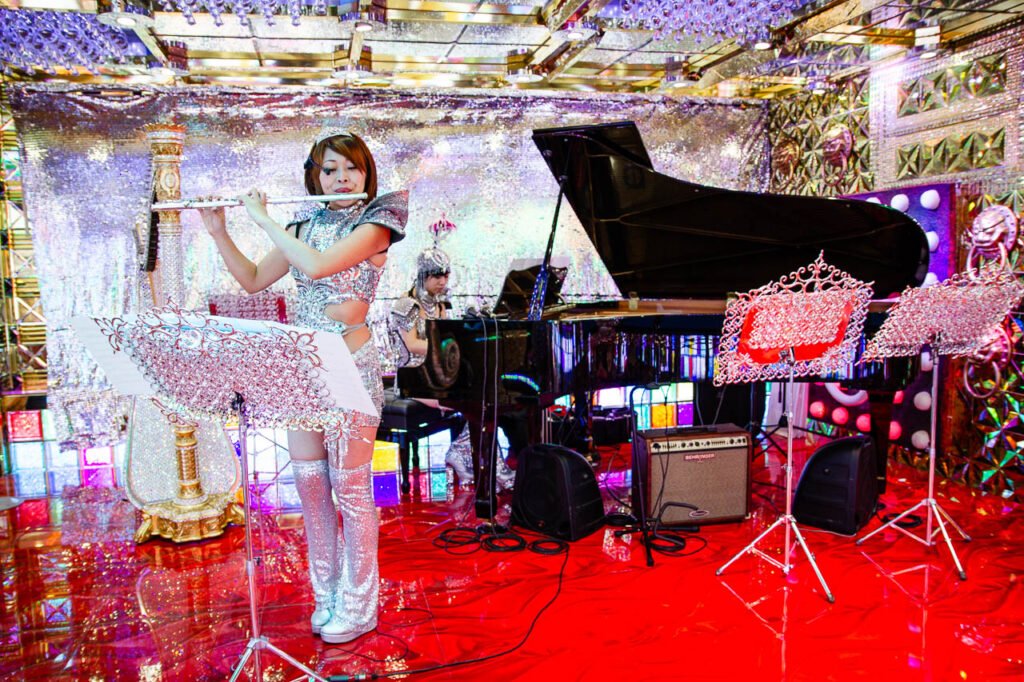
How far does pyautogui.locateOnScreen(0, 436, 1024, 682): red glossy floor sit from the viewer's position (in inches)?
102

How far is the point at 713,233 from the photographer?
4316 millimetres

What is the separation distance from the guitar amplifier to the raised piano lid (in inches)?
37.7

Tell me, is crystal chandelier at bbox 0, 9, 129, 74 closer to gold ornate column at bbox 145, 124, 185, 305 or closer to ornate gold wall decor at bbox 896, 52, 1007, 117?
gold ornate column at bbox 145, 124, 185, 305

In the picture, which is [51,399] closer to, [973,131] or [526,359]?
[526,359]

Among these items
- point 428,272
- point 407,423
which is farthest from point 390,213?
point 407,423

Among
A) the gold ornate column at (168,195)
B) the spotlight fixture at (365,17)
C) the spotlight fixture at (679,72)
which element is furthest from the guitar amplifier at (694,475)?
the spotlight fixture at (679,72)

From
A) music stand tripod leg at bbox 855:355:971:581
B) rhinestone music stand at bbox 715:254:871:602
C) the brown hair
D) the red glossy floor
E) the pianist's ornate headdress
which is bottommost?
the red glossy floor

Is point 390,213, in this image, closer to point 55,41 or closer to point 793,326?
point 793,326

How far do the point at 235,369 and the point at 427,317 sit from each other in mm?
1982

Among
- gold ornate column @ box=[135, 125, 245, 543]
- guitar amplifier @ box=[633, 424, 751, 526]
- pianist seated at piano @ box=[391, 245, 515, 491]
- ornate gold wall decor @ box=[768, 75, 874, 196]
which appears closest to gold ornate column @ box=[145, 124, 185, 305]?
gold ornate column @ box=[135, 125, 245, 543]

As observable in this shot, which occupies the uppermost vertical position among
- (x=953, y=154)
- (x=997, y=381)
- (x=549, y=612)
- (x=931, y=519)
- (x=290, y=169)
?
(x=290, y=169)

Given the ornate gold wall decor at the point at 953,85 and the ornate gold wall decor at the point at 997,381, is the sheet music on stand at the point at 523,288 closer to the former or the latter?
the ornate gold wall decor at the point at 997,381

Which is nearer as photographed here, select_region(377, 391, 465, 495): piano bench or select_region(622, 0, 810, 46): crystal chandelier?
select_region(377, 391, 465, 495): piano bench

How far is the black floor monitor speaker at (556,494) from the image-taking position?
3.79m
